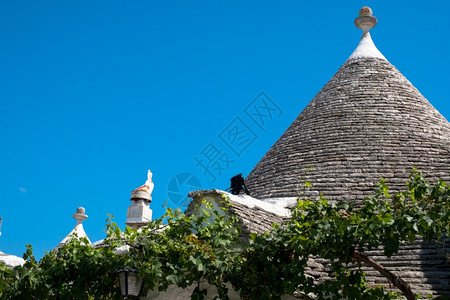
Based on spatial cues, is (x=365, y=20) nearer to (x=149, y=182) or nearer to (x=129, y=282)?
(x=149, y=182)

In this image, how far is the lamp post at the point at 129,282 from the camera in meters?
7.54

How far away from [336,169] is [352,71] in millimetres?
3114

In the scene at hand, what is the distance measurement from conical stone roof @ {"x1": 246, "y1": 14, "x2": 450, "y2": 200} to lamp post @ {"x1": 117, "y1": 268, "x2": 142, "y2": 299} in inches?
129

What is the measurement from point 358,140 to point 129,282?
4.87 m

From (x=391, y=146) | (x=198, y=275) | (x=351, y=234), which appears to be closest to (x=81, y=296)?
(x=198, y=275)

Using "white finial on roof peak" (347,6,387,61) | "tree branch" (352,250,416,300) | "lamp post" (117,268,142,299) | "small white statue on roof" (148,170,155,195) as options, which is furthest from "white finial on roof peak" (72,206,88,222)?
"tree branch" (352,250,416,300)

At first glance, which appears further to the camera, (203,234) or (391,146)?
(391,146)

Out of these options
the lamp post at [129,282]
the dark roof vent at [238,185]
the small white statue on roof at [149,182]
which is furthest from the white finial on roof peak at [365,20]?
the lamp post at [129,282]

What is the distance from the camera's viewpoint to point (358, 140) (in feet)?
35.3

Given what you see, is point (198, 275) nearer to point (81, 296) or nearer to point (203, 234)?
point (203, 234)

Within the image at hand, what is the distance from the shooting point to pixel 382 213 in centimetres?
659

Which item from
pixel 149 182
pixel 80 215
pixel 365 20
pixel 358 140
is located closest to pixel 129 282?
pixel 358 140

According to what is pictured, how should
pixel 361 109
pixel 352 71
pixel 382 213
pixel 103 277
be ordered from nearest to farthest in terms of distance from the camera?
pixel 382 213
pixel 103 277
pixel 361 109
pixel 352 71

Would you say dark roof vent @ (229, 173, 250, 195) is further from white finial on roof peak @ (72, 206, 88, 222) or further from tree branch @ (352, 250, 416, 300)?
white finial on roof peak @ (72, 206, 88, 222)
